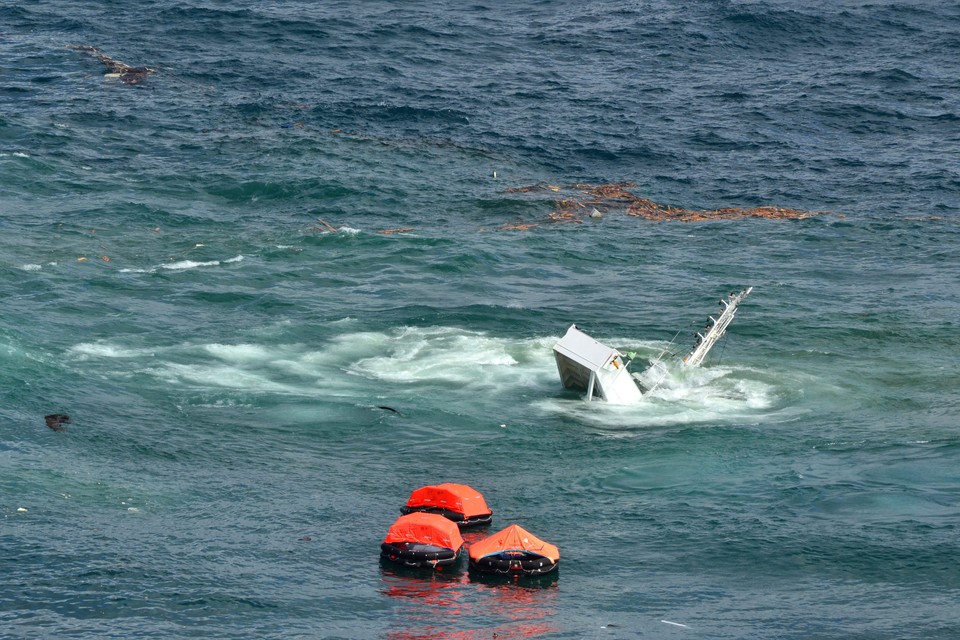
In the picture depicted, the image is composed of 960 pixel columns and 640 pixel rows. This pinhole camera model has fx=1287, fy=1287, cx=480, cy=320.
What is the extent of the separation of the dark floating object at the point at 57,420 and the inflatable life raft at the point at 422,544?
628 inches

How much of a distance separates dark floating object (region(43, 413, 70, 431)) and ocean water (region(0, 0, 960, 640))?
1.67 ft

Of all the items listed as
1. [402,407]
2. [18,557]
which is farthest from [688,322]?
[18,557]

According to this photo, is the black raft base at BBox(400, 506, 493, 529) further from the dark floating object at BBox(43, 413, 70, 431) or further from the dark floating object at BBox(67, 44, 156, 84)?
the dark floating object at BBox(67, 44, 156, 84)

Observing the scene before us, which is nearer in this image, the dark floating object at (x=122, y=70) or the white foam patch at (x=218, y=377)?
the white foam patch at (x=218, y=377)

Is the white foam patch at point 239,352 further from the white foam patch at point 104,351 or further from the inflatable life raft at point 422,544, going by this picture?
the inflatable life raft at point 422,544

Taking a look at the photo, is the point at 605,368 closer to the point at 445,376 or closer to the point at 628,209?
the point at 445,376

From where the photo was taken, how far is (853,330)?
208 feet

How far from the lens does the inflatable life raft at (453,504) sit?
43688 mm

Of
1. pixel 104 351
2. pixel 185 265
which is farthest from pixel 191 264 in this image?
pixel 104 351

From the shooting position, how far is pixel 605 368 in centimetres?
5516

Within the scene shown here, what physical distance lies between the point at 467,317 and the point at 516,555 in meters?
26.1

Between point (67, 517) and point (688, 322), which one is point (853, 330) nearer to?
point (688, 322)

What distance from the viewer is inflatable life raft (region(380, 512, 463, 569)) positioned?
4119cm

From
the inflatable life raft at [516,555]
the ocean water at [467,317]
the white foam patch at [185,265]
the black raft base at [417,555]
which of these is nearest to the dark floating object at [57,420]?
the ocean water at [467,317]
